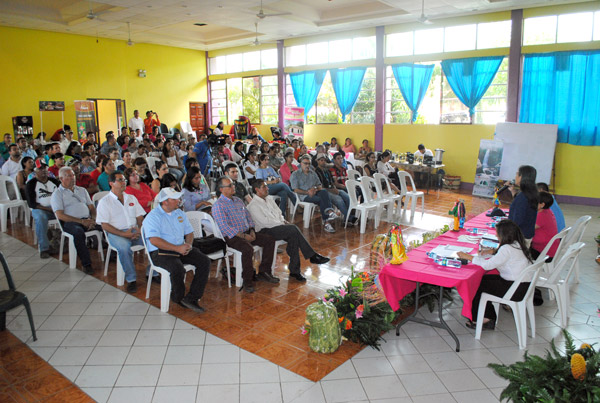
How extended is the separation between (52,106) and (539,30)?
40.3ft

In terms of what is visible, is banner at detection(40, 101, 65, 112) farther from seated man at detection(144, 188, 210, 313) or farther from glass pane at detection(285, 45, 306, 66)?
seated man at detection(144, 188, 210, 313)

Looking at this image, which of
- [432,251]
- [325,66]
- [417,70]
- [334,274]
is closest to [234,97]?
[325,66]

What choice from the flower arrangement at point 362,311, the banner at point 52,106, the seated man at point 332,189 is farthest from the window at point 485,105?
the banner at point 52,106

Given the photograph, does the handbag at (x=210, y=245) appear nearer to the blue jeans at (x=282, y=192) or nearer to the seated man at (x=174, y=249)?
the seated man at (x=174, y=249)

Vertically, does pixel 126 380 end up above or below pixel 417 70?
below

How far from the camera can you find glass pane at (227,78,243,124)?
16.0 m

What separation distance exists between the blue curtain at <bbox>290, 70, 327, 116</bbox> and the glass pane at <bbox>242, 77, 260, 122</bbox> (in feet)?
5.89

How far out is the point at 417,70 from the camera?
37.2 ft

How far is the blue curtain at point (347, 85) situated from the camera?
12562 mm

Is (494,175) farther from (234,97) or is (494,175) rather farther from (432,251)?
(234,97)

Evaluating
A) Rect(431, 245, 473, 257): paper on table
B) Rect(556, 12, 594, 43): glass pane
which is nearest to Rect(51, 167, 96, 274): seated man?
Rect(431, 245, 473, 257): paper on table

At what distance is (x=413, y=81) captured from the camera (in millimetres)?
11414

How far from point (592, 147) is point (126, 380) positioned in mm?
9670

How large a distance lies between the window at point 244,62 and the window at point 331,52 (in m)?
0.81
